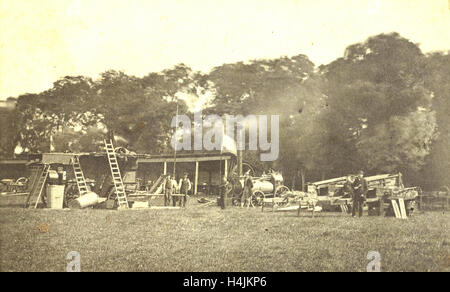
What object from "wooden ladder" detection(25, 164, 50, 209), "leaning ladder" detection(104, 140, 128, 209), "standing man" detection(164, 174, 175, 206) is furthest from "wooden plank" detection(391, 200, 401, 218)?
"wooden ladder" detection(25, 164, 50, 209)

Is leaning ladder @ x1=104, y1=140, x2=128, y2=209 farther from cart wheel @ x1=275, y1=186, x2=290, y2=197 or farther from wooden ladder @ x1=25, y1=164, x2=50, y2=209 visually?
cart wheel @ x1=275, y1=186, x2=290, y2=197

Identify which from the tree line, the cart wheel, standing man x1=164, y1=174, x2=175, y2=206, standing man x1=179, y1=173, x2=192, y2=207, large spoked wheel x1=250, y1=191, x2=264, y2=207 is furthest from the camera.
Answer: large spoked wheel x1=250, y1=191, x2=264, y2=207

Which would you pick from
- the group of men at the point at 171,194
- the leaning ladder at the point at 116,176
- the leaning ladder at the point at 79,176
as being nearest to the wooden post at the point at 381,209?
the group of men at the point at 171,194

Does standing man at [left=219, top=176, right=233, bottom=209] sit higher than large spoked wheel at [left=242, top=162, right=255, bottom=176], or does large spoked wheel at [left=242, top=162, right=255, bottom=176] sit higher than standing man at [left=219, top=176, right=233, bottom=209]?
large spoked wheel at [left=242, top=162, right=255, bottom=176]

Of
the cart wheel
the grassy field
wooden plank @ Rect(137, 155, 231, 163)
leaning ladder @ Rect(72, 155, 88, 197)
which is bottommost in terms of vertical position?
the grassy field

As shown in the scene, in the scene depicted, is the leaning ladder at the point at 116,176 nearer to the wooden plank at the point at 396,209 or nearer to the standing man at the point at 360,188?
the standing man at the point at 360,188

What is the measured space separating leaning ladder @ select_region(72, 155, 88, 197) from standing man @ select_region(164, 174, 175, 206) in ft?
6.10

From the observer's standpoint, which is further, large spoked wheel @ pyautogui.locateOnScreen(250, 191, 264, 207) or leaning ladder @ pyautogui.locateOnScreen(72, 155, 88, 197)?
large spoked wheel @ pyautogui.locateOnScreen(250, 191, 264, 207)

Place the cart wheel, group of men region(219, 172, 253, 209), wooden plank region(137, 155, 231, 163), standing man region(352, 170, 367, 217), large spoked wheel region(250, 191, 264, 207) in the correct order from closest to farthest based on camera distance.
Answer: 1. standing man region(352, 170, 367, 217)
2. wooden plank region(137, 155, 231, 163)
3. group of men region(219, 172, 253, 209)
4. the cart wheel
5. large spoked wheel region(250, 191, 264, 207)

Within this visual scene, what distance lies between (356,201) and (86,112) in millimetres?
6031

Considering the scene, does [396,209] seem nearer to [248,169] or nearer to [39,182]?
[248,169]

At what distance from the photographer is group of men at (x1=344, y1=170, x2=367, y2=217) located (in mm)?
8844
